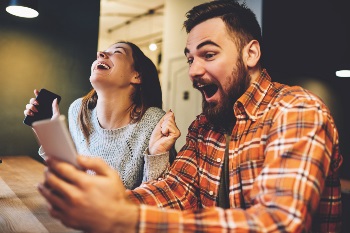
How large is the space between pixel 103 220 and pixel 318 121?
0.68m

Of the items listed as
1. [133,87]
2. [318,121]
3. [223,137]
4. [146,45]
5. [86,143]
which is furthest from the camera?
[146,45]

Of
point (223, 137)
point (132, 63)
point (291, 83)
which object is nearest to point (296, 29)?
point (291, 83)

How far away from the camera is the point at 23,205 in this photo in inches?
49.5

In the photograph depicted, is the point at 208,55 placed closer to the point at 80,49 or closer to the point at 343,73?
the point at 80,49

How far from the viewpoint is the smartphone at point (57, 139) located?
0.57 meters

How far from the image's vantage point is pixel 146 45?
29.5 ft

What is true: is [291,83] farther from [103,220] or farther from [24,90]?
[103,220]

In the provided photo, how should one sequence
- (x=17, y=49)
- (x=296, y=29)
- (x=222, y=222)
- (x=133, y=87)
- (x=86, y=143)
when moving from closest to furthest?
(x=222, y=222) < (x=86, y=143) < (x=133, y=87) < (x=17, y=49) < (x=296, y=29)

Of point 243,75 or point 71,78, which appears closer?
point 243,75

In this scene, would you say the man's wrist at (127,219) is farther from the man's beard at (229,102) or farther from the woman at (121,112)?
the woman at (121,112)

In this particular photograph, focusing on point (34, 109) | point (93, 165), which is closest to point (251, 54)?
point (93, 165)

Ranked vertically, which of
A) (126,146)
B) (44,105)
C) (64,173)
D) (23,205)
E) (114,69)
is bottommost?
(23,205)

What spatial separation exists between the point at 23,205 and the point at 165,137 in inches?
27.0

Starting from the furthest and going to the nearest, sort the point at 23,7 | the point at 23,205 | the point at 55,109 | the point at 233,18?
the point at 23,7, the point at 55,109, the point at 233,18, the point at 23,205
